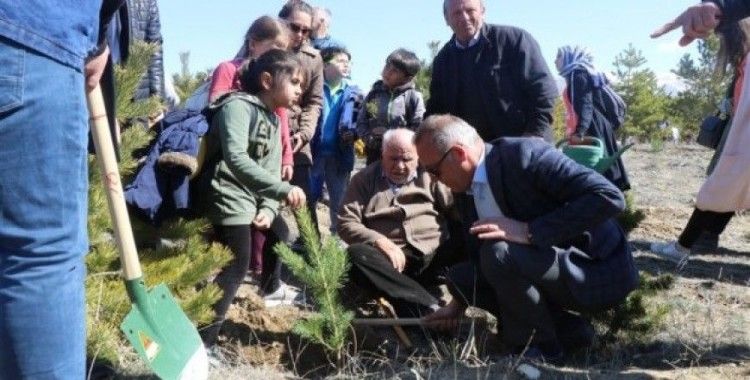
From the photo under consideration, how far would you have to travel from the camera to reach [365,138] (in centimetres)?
530

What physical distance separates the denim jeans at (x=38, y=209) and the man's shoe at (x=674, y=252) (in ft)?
14.5

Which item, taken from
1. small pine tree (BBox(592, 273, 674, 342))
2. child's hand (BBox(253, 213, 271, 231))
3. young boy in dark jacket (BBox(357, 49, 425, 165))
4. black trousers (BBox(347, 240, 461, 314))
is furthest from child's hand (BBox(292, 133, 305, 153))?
small pine tree (BBox(592, 273, 674, 342))

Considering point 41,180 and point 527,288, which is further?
point 527,288

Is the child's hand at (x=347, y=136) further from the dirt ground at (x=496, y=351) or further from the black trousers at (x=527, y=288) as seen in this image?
the black trousers at (x=527, y=288)

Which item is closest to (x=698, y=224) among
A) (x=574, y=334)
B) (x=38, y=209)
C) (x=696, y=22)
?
(x=574, y=334)

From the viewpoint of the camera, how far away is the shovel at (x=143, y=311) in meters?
2.05

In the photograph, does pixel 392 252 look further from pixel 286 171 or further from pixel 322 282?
pixel 322 282

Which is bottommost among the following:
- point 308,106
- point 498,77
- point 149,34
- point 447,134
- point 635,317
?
point 635,317

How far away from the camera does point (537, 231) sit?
305cm

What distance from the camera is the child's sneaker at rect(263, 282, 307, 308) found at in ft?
13.3

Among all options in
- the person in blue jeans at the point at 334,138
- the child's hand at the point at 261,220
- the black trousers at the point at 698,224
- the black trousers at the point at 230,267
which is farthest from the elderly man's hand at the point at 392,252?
the black trousers at the point at 698,224

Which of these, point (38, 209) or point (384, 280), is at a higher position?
point (38, 209)

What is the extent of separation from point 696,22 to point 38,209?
2.00 meters

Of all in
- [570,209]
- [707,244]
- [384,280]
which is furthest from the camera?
[707,244]
